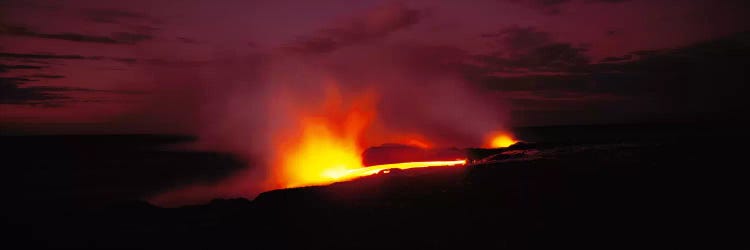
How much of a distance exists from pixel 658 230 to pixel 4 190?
48435 millimetres

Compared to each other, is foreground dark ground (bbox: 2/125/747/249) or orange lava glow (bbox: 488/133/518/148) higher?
orange lava glow (bbox: 488/133/518/148)

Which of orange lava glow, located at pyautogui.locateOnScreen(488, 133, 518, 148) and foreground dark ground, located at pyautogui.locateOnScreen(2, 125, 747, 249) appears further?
orange lava glow, located at pyautogui.locateOnScreen(488, 133, 518, 148)

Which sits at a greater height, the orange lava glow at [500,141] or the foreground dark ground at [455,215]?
the orange lava glow at [500,141]

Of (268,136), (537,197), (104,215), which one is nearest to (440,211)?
(537,197)

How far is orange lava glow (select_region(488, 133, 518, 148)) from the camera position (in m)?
48.2

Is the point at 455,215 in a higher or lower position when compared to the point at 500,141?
lower

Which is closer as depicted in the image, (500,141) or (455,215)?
(455,215)

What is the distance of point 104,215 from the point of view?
16219mm

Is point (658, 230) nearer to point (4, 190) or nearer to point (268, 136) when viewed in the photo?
point (268, 136)

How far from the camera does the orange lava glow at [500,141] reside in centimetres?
4819

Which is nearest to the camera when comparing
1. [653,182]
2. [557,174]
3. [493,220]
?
[493,220]

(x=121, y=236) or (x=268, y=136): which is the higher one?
(x=268, y=136)

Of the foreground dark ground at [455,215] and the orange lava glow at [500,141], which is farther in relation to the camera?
the orange lava glow at [500,141]

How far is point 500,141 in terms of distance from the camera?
162ft
